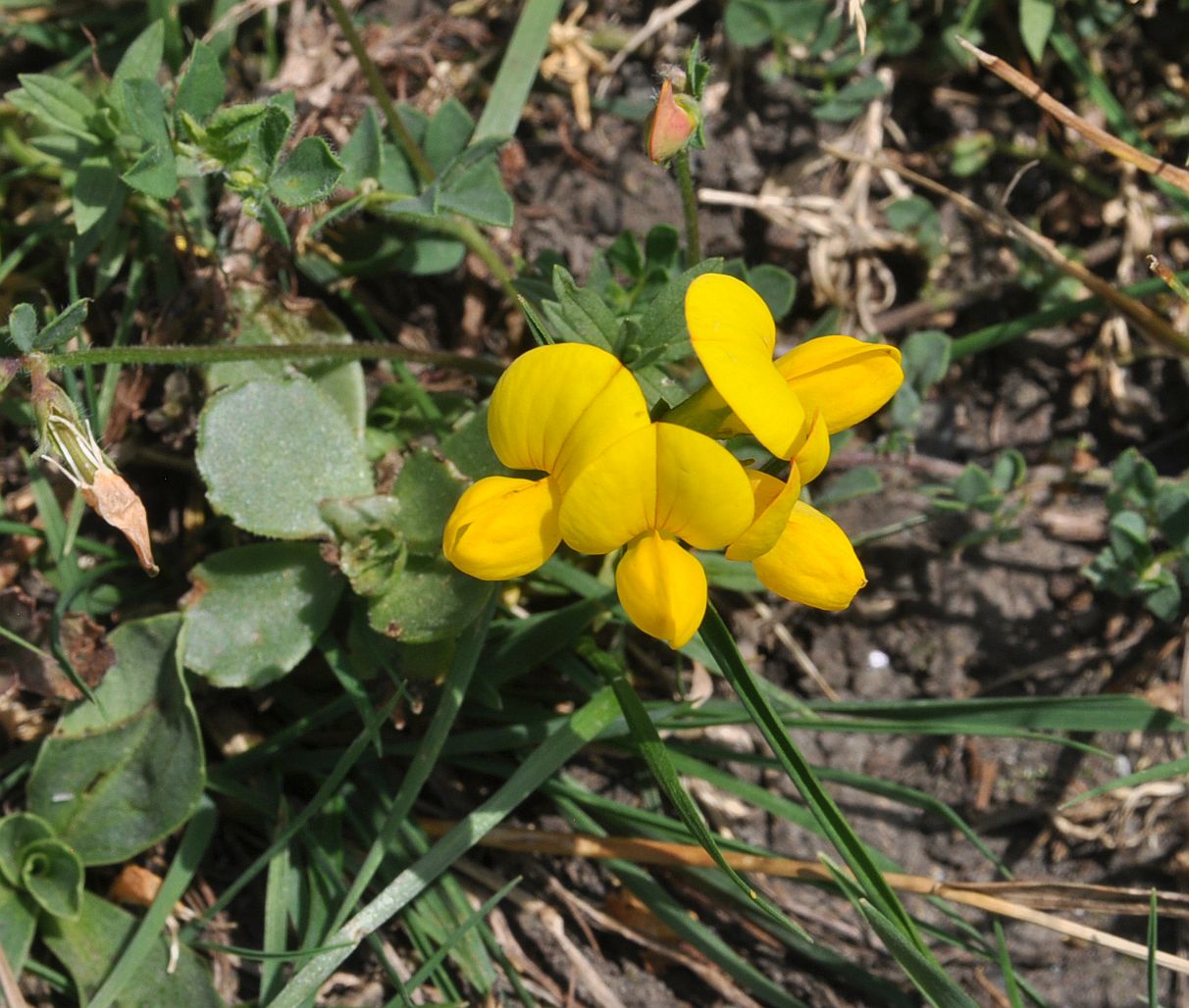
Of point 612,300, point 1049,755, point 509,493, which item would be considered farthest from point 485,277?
point 1049,755

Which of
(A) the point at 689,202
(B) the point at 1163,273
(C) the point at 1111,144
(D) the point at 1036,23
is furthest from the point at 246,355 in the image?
(D) the point at 1036,23

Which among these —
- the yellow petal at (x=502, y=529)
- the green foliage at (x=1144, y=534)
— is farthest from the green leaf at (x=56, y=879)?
the green foliage at (x=1144, y=534)

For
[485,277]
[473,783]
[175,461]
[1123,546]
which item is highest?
[485,277]

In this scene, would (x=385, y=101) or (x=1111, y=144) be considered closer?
(x=385, y=101)

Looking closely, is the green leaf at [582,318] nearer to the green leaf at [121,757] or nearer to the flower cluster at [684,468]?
the flower cluster at [684,468]

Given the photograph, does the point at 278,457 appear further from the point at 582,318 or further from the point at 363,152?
the point at 582,318

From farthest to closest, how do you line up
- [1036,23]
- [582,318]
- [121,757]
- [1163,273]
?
[1036,23], [121,757], [1163,273], [582,318]

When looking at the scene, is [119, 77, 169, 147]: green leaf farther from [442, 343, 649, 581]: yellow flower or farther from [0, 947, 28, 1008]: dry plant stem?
[0, 947, 28, 1008]: dry plant stem

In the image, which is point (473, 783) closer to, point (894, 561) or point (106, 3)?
point (894, 561)
